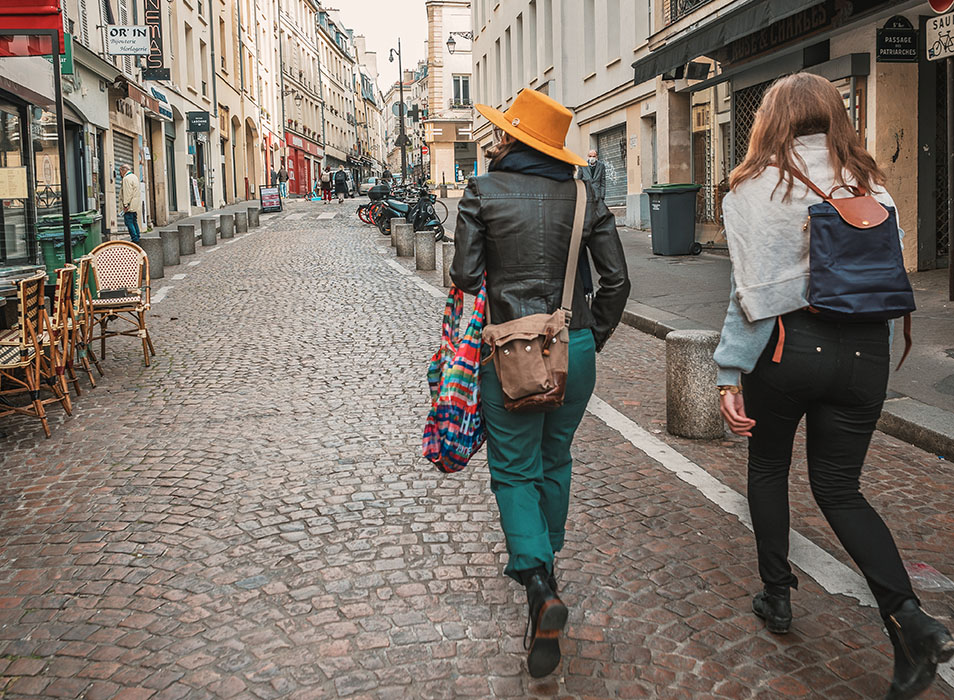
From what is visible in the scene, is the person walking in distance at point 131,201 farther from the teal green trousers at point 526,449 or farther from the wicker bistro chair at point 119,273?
the teal green trousers at point 526,449

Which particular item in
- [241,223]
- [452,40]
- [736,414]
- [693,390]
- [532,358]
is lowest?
[693,390]

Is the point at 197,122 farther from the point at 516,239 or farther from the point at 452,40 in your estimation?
the point at 452,40

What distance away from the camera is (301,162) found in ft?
224

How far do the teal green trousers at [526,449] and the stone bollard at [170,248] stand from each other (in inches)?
603

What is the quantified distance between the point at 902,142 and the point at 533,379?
1108 cm

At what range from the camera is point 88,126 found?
69.3 feet

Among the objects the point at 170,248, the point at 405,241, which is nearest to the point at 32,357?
the point at 170,248

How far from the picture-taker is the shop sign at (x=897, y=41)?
1208 centimetres

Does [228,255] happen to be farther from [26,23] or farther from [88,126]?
[26,23]

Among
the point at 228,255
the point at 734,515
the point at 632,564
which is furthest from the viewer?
the point at 228,255

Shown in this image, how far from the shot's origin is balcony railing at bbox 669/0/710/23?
59.5 feet

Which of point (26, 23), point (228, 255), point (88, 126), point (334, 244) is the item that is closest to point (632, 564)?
point (26, 23)

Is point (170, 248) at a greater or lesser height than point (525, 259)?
greater

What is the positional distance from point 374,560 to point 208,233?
62.7ft
